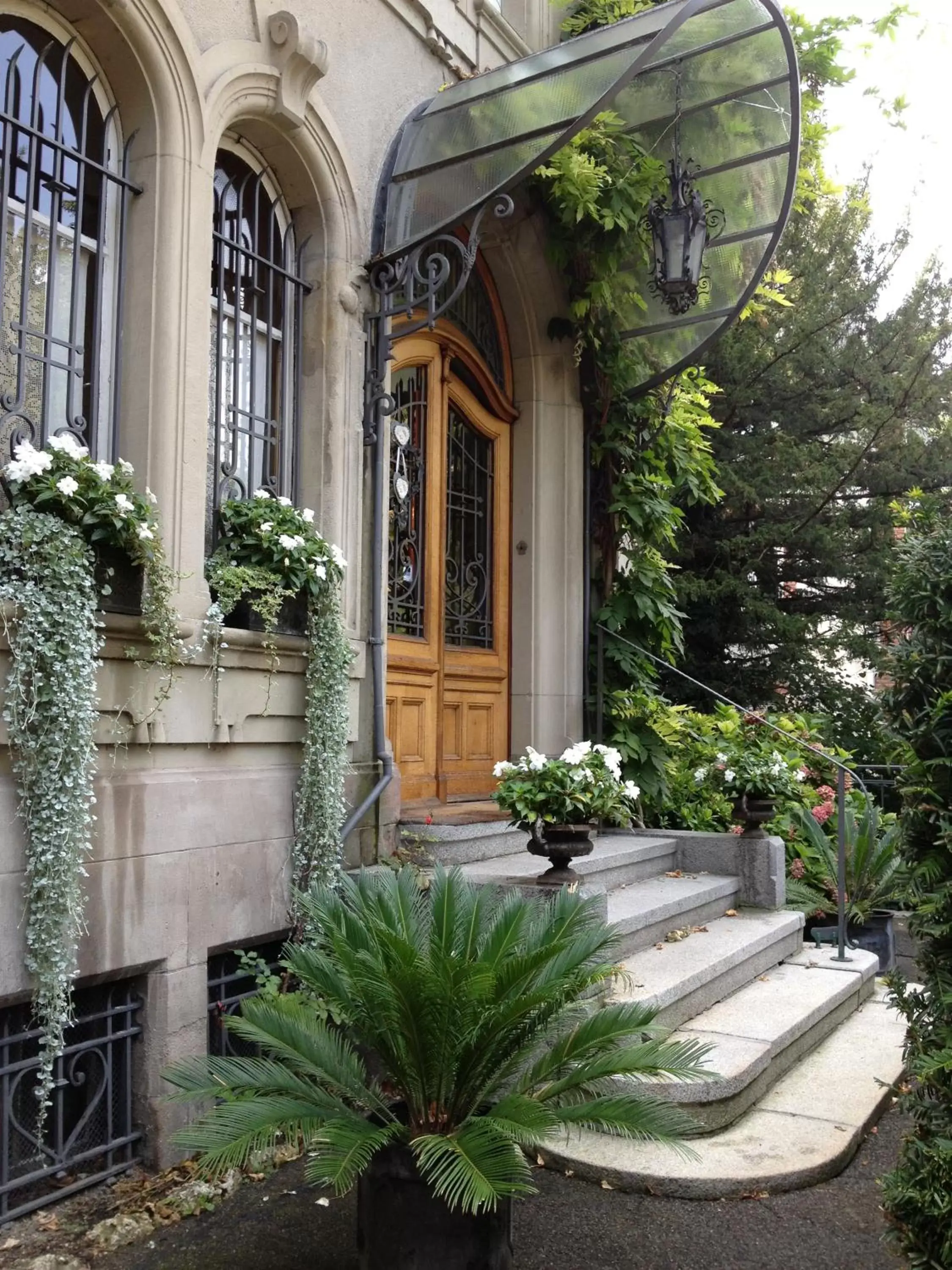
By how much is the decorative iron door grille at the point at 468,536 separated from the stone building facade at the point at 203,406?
1590 mm

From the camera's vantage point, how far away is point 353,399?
5.61 m

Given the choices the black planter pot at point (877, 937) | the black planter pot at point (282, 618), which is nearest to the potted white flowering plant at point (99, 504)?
the black planter pot at point (282, 618)

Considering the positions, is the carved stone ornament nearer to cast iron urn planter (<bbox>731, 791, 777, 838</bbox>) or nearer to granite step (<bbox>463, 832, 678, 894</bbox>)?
granite step (<bbox>463, 832, 678, 894</bbox>)

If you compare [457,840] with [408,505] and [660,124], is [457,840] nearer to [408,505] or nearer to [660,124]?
[408,505]

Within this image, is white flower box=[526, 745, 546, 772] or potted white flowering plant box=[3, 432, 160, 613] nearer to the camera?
potted white flowering plant box=[3, 432, 160, 613]

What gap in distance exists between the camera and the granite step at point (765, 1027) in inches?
165

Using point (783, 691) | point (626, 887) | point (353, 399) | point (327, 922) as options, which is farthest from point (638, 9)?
point (783, 691)

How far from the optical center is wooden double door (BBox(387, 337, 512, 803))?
6637 millimetres

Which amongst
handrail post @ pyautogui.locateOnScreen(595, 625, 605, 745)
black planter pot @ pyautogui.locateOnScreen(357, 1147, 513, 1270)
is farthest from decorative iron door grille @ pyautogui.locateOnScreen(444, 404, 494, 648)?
black planter pot @ pyautogui.locateOnScreen(357, 1147, 513, 1270)

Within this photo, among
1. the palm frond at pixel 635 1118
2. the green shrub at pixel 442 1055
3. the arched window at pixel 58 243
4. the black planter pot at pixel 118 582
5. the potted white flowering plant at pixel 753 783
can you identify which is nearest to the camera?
the green shrub at pixel 442 1055

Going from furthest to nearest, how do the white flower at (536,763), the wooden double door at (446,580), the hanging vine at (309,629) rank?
1. the wooden double door at (446,580)
2. the white flower at (536,763)
3. the hanging vine at (309,629)

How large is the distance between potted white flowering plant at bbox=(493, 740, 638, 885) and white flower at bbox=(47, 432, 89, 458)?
2.23 metres

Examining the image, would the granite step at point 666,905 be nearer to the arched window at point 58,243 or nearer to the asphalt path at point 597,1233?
the asphalt path at point 597,1233

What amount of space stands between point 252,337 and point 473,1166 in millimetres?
3837
